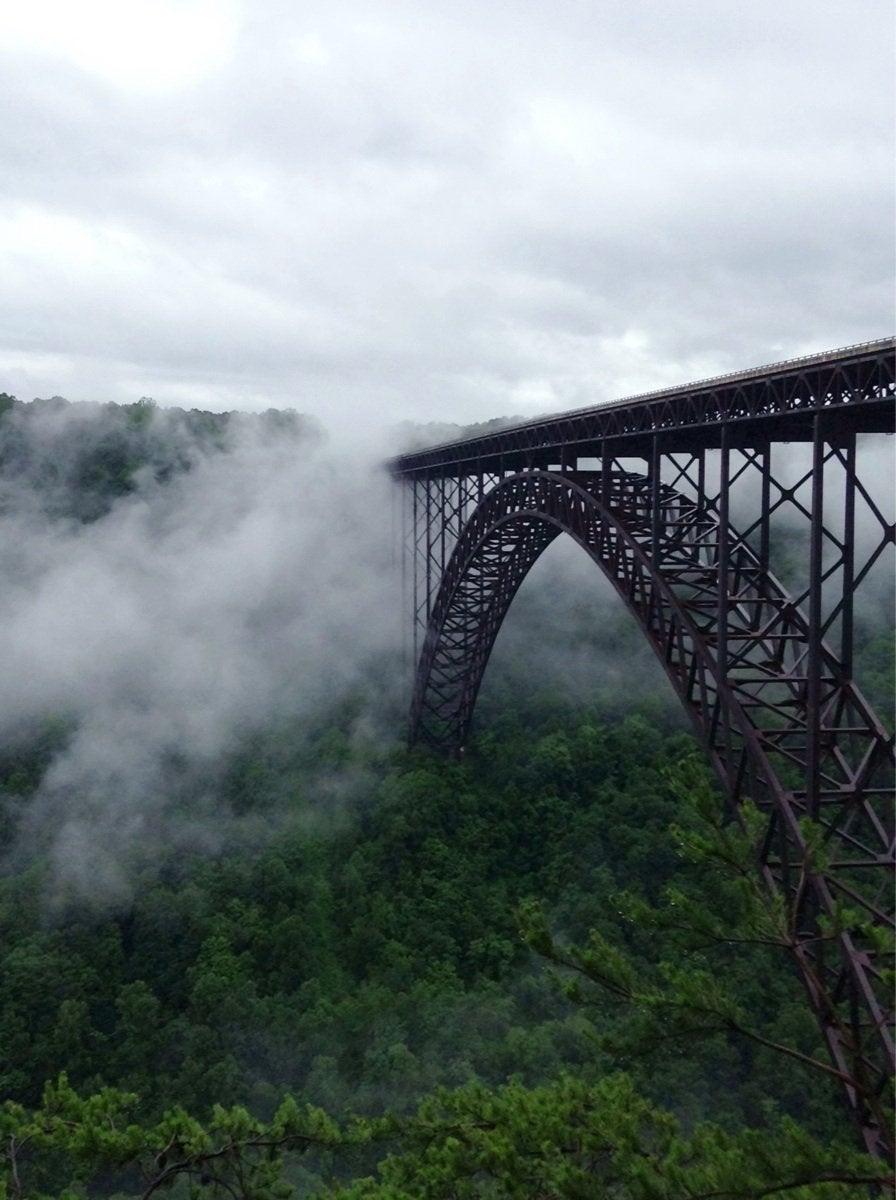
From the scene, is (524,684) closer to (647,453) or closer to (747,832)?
(647,453)

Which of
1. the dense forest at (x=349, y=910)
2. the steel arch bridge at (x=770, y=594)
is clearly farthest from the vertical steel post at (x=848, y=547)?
the dense forest at (x=349, y=910)

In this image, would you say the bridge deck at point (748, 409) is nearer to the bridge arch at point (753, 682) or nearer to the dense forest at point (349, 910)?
the bridge arch at point (753, 682)

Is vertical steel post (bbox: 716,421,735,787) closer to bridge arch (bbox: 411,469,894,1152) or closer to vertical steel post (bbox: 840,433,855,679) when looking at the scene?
bridge arch (bbox: 411,469,894,1152)

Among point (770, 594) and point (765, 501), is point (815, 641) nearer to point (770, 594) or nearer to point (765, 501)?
point (765, 501)

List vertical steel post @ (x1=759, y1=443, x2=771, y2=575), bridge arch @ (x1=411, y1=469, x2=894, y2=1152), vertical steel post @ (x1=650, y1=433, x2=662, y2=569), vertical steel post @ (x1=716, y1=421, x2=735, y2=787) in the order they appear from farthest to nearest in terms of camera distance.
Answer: vertical steel post @ (x1=650, y1=433, x2=662, y2=569), vertical steel post @ (x1=716, y1=421, x2=735, y2=787), vertical steel post @ (x1=759, y1=443, x2=771, y2=575), bridge arch @ (x1=411, y1=469, x2=894, y2=1152)

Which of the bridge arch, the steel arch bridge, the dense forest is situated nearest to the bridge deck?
the steel arch bridge

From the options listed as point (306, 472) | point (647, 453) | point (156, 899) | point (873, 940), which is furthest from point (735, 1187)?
point (306, 472)
